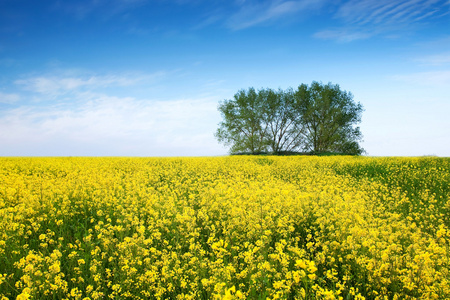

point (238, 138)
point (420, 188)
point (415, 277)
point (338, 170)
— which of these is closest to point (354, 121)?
point (238, 138)

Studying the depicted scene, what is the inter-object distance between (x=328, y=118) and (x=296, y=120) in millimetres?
5371

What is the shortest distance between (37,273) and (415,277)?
17.7ft

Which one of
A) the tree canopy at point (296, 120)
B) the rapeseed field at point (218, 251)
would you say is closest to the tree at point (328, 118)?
the tree canopy at point (296, 120)

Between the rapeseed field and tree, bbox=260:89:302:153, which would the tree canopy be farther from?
the rapeseed field

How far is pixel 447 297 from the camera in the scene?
3633 millimetres

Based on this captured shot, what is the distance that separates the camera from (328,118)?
1807 inches

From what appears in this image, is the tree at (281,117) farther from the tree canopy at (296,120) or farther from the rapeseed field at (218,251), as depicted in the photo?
the rapeseed field at (218,251)

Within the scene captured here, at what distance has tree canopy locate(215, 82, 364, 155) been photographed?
151 ft

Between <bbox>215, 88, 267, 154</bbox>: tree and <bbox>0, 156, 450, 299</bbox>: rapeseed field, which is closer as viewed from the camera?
<bbox>0, 156, 450, 299</bbox>: rapeseed field

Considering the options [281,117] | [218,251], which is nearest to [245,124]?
[281,117]

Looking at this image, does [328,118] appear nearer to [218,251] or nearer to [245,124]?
[245,124]

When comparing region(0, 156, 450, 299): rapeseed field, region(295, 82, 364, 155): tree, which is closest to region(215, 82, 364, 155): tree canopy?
region(295, 82, 364, 155): tree

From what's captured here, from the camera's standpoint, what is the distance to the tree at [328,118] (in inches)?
1804

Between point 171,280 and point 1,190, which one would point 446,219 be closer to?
point 171,280
